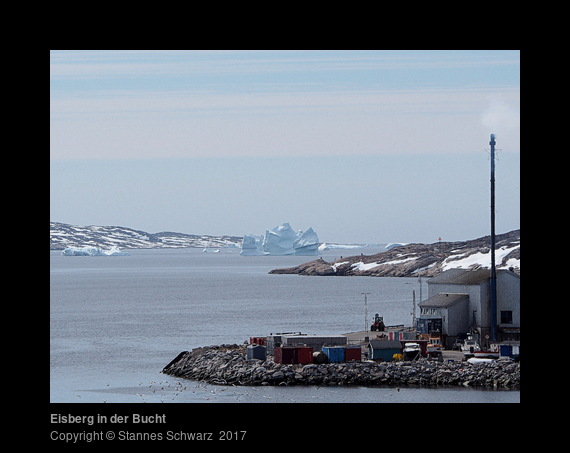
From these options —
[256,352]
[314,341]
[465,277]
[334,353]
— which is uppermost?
[465,277]

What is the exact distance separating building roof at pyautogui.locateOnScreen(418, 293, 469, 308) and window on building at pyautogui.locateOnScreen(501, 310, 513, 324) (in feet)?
3.88

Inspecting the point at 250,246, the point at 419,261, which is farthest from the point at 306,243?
the point at 419,261

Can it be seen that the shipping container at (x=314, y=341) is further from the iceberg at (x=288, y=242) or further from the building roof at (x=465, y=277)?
the iceberg at (x=288, y=242)

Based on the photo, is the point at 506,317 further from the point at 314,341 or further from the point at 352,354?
the point at 314,341

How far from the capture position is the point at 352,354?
1038 inches

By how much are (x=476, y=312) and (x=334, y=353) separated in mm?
5670

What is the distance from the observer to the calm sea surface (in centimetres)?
2433

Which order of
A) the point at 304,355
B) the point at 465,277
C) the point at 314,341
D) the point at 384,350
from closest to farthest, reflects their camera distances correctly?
the point at 304,355 → the point at 384,350 → the point at 314,341 → the point at 465,277

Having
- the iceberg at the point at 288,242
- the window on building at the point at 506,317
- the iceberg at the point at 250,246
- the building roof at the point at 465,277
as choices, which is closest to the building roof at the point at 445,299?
the building roof at the point at 465,277
